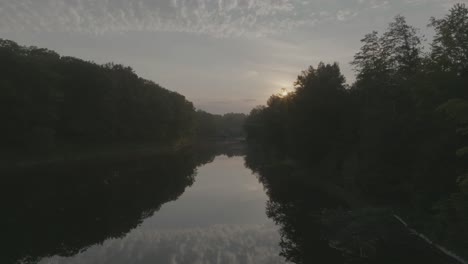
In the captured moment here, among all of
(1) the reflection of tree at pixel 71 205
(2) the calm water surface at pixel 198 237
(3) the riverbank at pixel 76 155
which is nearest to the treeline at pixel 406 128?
(2) the calm water surface at pixel 198 237

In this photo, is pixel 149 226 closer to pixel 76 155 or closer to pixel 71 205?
pixel 71 205

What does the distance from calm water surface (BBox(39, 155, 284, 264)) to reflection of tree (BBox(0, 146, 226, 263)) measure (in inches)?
53.1

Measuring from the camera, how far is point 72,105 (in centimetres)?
7969

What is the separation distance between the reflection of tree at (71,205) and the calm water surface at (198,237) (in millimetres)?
1348

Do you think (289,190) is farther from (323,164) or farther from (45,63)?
(45,63)

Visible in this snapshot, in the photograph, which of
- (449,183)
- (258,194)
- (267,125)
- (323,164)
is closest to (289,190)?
(258,194)

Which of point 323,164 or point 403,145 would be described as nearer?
point 403,145

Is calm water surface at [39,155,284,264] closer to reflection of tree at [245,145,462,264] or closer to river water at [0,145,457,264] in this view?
river water at [0,145,457,264]

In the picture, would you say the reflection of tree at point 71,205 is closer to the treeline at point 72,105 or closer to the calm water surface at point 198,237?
the calm water surface at point 198,237

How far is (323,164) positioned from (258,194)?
12636mm

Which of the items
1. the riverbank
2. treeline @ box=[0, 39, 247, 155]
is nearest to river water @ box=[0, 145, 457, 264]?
the riverbank

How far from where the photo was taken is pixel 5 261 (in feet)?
60.3

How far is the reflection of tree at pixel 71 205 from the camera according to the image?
21.8 metres

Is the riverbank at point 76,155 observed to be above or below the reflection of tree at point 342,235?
above
